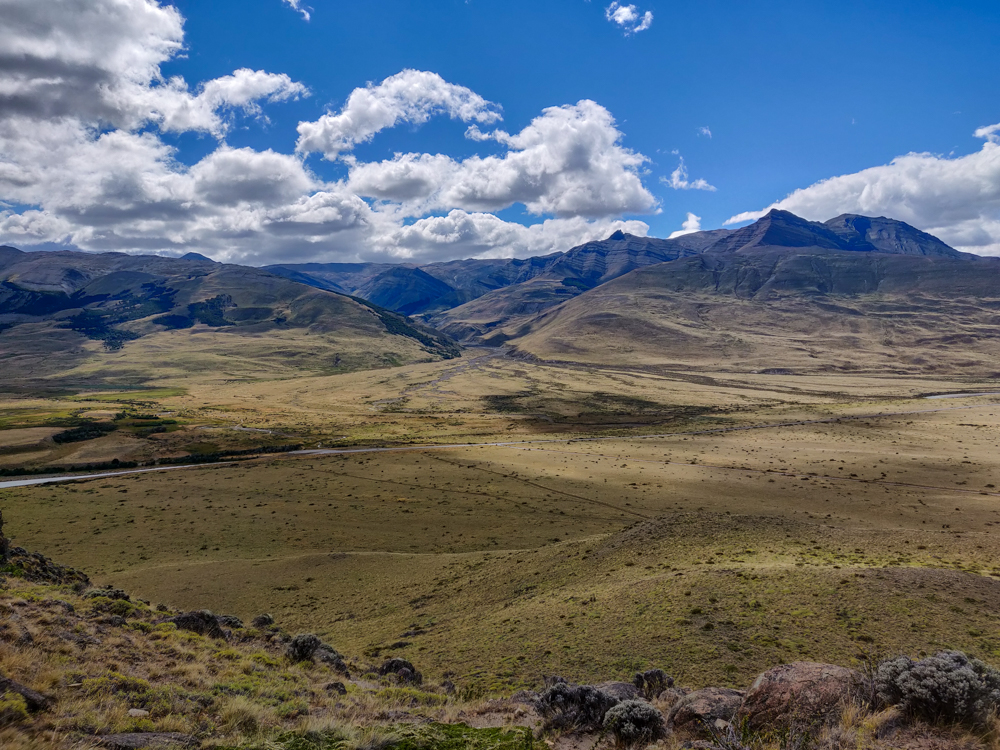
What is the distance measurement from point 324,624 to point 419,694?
44.8 feet

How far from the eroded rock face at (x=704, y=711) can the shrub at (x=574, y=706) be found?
5.28 ft

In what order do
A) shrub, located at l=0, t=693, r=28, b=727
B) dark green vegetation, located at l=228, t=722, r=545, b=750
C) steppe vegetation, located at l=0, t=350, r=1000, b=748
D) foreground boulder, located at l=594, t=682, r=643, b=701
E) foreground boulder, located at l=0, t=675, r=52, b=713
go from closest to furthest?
shrub, located at l=0, t=693, r=28, b=727 → foreground boulder, located at l=0, t=675, r=52, b=713 → dark green vegetation, located at l=228, t=722, r=545, b=750 → foreground boulder, located at l=594, t=682, r=643, b=701 → steppe vegetation, located at l=0, t=350, r=1000, b=748

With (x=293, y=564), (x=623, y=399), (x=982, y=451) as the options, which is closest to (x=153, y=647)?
(x=293, y=564)

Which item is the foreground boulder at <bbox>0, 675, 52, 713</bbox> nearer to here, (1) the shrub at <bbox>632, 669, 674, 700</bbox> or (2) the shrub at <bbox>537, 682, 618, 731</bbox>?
(2) the shrub at <bbox>537, 682, 618, 731</bbox>

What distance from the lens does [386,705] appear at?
13.0 meters

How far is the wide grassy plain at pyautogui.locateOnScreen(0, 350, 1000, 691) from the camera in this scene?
1948 centimetres

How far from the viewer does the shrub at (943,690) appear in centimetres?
919

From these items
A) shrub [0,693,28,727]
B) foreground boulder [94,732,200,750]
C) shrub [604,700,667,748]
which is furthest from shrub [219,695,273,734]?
shrub [604,700,667,748]

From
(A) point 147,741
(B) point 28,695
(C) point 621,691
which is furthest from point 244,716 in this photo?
(C) point 621,691

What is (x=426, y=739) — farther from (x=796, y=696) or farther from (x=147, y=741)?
(x=796, y=696)

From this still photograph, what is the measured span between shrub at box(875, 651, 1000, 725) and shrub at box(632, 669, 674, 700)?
609 centimetres

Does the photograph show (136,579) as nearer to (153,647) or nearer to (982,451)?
(153,647)

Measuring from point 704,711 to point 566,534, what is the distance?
30.1m

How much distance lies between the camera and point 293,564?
34.8 m
